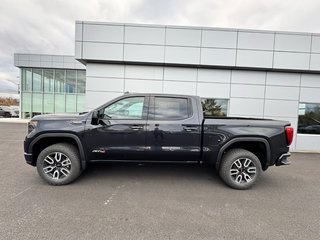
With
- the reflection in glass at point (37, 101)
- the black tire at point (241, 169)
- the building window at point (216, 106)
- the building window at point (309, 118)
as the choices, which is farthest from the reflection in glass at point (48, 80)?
the building window at point (309, 118)

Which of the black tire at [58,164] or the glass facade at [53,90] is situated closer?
the black tire at [58,164]

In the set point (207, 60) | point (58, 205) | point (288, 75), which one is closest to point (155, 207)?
point (58, 205)

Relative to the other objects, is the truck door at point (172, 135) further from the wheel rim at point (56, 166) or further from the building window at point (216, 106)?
the building window at point (216, 106)

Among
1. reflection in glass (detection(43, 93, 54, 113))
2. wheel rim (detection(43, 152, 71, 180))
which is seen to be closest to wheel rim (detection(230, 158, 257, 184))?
wheel rim (detection(43, 152, 71, 180))

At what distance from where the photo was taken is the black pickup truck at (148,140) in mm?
3932

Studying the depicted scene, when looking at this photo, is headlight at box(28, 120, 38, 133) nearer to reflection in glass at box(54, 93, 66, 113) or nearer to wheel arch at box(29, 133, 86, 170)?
wheel arch at box(29, 133, 86, 170)

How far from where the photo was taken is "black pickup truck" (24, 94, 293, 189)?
3.93 m

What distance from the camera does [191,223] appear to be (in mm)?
2820

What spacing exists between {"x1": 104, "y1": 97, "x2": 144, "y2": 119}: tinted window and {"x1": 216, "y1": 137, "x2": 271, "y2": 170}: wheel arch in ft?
6.26

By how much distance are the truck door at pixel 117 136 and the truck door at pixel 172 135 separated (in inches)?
7.0

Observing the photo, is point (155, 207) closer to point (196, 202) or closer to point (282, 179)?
point (196, 202)

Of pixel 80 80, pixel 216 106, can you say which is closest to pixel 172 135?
pixel 216 106

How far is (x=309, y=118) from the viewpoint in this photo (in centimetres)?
838

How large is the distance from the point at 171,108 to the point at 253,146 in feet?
6.74
